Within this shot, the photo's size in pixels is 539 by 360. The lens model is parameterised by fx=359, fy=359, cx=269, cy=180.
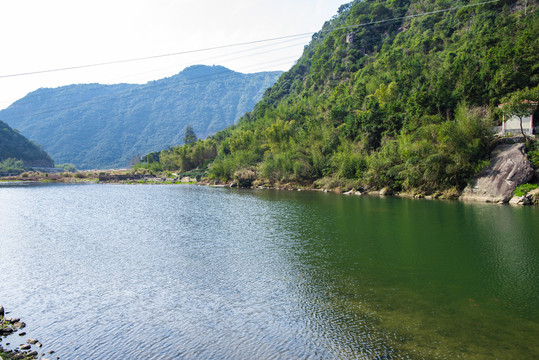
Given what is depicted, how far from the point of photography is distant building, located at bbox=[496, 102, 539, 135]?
3814cm

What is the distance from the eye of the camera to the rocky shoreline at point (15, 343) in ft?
31.0

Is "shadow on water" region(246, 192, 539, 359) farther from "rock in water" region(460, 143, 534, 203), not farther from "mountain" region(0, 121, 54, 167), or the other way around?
"mountain" region(0, 121, 54, 167)

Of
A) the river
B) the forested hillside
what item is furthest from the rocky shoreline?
the forested hillside

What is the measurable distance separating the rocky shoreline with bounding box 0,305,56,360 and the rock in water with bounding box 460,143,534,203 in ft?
128

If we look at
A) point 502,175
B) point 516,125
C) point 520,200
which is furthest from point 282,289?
point 516,125

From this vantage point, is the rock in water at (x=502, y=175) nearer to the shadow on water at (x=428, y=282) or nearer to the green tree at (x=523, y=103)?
the green tree at (x=523, y=103)

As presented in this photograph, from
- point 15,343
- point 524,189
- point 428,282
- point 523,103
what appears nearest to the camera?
point 15,343

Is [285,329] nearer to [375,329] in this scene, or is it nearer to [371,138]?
[375,329]

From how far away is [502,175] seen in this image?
3612 centimetres

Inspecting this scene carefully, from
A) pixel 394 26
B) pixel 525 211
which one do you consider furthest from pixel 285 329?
pixel 394 26

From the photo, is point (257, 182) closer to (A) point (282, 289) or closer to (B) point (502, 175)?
(B) point (502, 175)

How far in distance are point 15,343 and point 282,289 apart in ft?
29.0

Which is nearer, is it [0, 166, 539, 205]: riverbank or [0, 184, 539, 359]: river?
[0, 184, 539, 359]: river

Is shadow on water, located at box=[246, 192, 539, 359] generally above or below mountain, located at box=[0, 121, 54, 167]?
below
